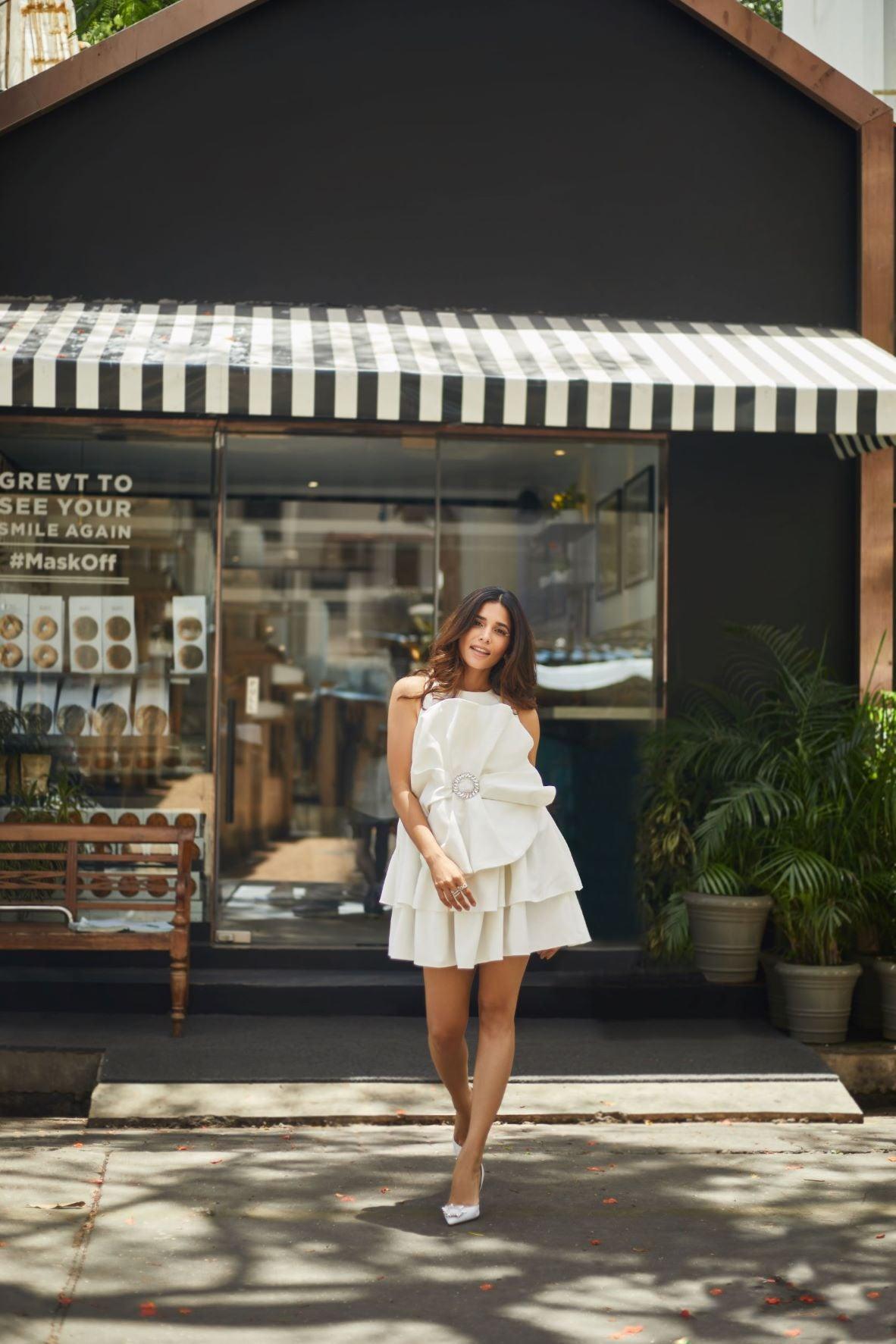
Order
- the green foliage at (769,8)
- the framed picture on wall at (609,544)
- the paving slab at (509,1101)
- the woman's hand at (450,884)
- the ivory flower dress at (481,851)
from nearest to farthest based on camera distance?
the woman's hand at (450,884) → the ivory flower dress at (481,851) → the paving slab at (509,1101) → the framed picture on wall at (609,544) → the green foliage at (769,8)

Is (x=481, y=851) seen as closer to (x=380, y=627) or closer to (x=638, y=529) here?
(x=638, y=529)

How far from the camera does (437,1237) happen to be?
4.34m

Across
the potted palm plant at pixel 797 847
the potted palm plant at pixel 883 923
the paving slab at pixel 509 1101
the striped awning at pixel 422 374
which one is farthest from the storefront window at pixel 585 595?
the paving slab at pixel 509 1101

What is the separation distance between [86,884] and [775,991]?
3.12 metres

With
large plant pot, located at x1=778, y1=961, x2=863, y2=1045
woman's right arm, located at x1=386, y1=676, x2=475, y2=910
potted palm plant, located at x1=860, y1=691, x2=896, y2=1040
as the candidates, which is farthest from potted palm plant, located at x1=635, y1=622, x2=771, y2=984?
woman's right arm, located at x1=386, y1=676, x2=475, y2=910

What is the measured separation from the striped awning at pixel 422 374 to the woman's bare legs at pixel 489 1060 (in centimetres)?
276

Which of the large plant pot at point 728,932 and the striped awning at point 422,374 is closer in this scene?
the striped awning at point 422,374

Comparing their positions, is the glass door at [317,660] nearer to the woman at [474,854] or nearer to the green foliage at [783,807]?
the green foliage at [783,807]

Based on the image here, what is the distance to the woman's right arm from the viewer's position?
428 centimetres

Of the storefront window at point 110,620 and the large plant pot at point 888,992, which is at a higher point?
the storefront window at point 110,620

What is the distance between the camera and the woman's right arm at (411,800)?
168 inches

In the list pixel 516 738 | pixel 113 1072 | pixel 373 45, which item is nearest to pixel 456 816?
pixel 516 738

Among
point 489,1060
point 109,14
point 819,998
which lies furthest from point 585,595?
point 109,14

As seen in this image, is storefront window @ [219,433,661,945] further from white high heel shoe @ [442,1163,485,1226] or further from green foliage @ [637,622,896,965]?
white high heel shoe @ [442,1163,485,1226]
